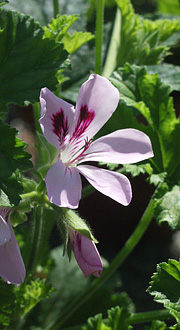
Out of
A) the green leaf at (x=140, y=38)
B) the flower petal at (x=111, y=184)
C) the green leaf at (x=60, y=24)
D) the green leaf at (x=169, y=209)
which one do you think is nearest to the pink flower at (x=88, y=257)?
the flower petal at (x=111, y=184)

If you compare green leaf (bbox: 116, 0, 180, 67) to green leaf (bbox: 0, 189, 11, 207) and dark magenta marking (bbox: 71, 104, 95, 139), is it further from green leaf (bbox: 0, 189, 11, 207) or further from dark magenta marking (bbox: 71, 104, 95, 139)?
green leaf (bbox: 0, 189, 11, 207)

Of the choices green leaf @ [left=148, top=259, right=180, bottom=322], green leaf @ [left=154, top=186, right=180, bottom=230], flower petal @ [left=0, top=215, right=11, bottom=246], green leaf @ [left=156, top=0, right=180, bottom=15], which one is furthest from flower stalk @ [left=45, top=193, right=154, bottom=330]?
green leaf @ [left=156, top=0, right=180, bottom=15]

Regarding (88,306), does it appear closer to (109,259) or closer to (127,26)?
(109,259)

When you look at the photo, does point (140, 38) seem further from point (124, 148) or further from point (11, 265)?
point (11, 265)

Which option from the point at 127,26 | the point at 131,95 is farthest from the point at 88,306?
the point at 127,26

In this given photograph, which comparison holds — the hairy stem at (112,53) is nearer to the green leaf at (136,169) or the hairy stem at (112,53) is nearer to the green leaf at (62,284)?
the green leaf at (136,169)
